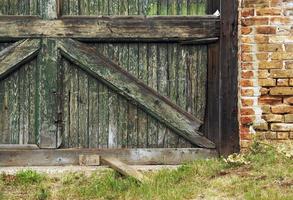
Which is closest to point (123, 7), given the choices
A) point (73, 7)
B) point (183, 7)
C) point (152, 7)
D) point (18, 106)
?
point (152, 7)

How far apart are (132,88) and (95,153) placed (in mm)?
786

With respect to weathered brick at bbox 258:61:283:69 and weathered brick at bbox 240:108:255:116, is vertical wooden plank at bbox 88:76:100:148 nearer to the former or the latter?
weathered brick at bbox 240:108:255:116

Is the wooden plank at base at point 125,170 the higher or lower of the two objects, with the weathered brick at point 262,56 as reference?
lower

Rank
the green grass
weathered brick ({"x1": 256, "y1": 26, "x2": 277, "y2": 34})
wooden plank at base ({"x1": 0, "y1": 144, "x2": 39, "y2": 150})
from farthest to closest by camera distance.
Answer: wooden plank at base ({"x1": 0, "y1": 144, "x2": 39, "y2": 150}) → weathered brick ({"x1": 256, "y1": 26, "x2": 277, "y2": 34}) → the green grass

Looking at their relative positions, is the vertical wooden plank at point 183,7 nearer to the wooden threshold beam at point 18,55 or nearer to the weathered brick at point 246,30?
the weathered brick at point 246,30

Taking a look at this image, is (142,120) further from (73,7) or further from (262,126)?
(73,7)

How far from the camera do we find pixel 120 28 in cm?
548

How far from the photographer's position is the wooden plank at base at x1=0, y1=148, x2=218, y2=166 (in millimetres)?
5469

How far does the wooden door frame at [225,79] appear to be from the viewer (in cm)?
540

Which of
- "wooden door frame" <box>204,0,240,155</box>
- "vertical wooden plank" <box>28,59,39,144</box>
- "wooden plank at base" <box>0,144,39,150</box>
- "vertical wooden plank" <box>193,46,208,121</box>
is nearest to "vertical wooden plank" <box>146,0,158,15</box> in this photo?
"wooden door frame" <box>204,0,240,155</box>

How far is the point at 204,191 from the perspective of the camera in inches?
174

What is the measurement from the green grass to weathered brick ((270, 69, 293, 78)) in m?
0.71

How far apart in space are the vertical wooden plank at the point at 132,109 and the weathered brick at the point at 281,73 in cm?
142

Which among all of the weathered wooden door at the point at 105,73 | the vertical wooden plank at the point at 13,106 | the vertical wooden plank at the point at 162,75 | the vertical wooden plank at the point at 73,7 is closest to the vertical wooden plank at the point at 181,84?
the weathered wooden door at the point at 105,73
